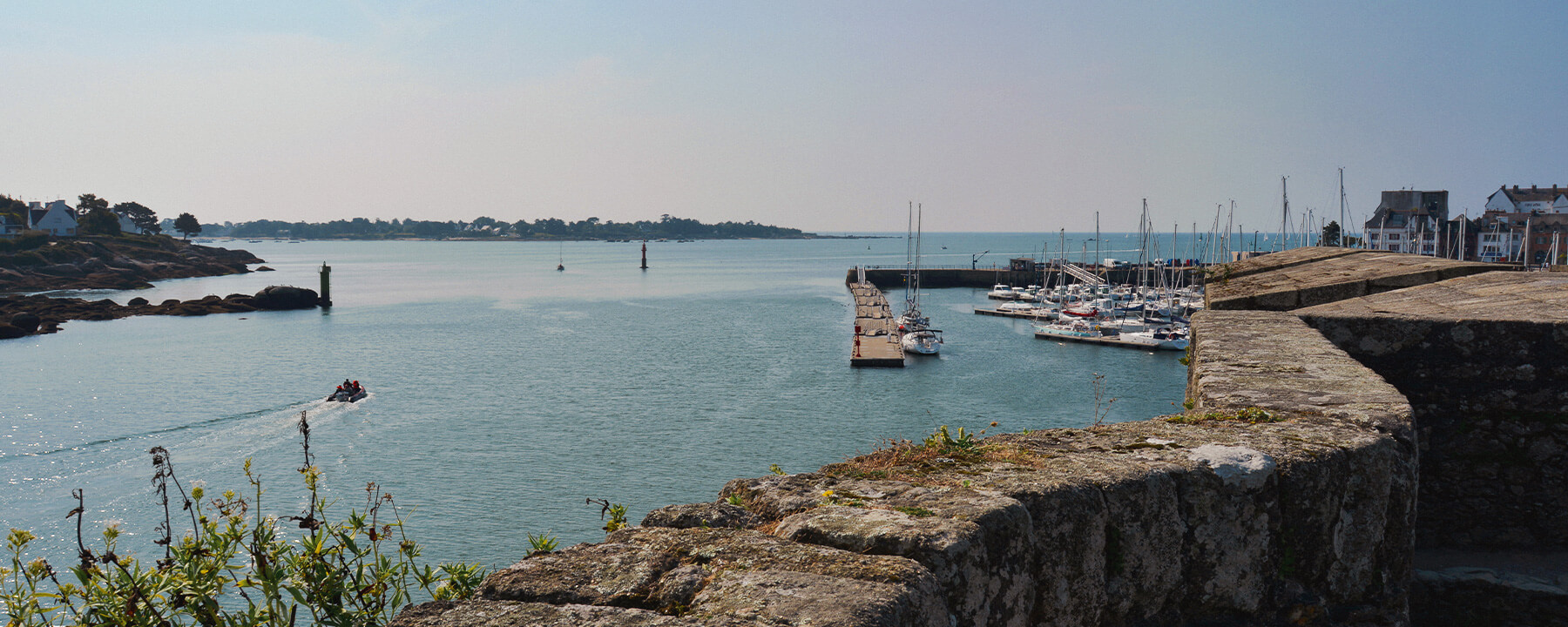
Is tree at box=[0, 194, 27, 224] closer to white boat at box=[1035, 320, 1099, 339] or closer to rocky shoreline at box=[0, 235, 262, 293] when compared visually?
rocky shoreline at box=[0, 235, 262, 293]

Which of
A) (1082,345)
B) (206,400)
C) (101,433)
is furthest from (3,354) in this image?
(1082,345)

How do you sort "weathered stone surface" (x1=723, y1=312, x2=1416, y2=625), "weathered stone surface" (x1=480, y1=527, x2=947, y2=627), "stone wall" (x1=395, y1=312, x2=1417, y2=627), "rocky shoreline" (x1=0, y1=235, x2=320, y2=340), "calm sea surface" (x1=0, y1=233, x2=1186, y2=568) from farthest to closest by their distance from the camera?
1. "rocky shoreline" (x1=0, y1=235, x2=320, y2=340)
2. "calm sea surface" (x1=0, y1=233, x2=1186, y2=568)
3. "weathered stone surface" (x1=723, y1=312, x2=1416, y2=625)
4. "stone wall" (x1=395, y1=312, x2=1417, y2=627)
5. "weathered stone surface" (x1=480, y1=527, x2=947, y2=627)

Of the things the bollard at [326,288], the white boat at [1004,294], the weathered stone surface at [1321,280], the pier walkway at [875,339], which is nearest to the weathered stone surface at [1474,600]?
the weathered stone surface at [1321,280]

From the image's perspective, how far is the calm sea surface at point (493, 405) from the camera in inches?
886

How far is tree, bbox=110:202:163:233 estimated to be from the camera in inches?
5576

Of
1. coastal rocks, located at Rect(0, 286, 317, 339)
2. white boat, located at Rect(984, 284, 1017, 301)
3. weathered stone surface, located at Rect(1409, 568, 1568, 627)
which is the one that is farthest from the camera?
white boat, located at Rect(984, 284, 1017, 301)

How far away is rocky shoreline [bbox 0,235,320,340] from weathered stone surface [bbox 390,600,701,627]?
68.3 metres

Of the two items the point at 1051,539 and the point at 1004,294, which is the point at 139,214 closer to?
the point at 1004,294

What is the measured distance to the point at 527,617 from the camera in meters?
1.80

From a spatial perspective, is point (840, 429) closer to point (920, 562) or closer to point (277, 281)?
point (920, 562)

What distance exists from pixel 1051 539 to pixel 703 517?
92 centimetres

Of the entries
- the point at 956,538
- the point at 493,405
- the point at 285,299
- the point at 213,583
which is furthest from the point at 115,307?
the point at 956,538

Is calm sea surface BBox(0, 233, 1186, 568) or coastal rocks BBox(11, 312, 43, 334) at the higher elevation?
coastal rocks BBox(11, 312, 43, 334)

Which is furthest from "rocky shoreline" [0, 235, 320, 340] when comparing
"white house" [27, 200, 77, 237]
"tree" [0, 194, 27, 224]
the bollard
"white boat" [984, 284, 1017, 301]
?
"white boat" [984, 284, 1017, 301]
